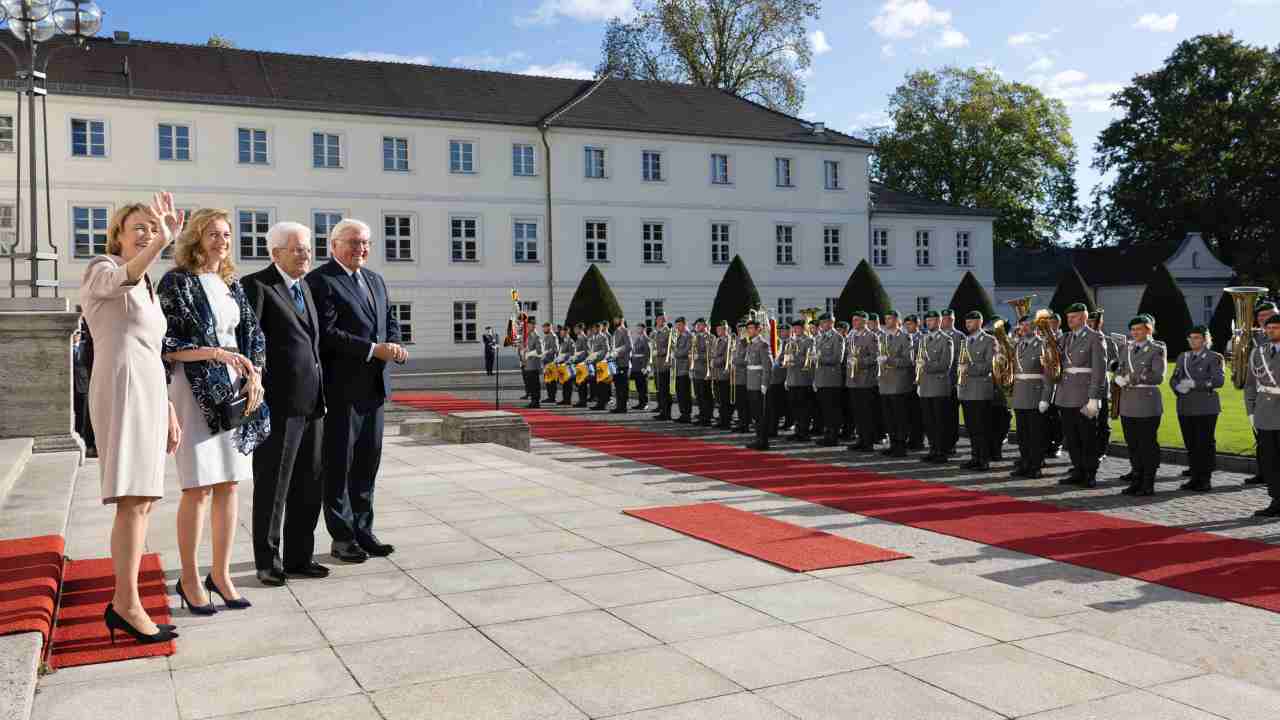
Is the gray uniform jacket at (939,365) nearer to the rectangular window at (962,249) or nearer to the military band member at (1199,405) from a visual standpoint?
the military band member at (1199,405)

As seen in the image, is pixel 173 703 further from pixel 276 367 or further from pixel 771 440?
pixel 771 440

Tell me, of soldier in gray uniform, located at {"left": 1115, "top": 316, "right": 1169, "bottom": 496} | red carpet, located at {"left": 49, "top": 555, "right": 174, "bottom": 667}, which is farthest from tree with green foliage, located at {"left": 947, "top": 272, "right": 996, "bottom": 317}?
red carpet, located at {"left": 49, "top": 555, "right": 174, "bottom": 667}

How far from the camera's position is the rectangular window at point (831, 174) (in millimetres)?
47844

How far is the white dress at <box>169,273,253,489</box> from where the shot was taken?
17.3 ft

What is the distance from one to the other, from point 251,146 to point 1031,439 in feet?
105

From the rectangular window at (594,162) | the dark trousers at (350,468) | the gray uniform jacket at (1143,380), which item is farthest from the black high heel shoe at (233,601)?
the rectangular window at (594,162)

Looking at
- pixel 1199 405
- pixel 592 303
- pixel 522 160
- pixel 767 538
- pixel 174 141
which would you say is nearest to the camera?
pixel 767 538

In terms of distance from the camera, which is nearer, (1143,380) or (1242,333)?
(1242,333)

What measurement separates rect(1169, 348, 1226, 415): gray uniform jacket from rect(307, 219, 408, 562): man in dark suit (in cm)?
887

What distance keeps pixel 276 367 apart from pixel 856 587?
3.52 m

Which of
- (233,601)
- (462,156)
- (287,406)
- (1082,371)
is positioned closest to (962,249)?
(462,156)

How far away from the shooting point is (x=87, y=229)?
35.8 meters

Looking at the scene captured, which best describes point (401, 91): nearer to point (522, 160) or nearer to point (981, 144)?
point (522, 160)

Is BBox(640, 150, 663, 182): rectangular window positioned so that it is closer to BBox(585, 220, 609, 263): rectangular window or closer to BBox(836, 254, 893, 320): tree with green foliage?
BBox(585, 220, 609, 263): rectangular window
